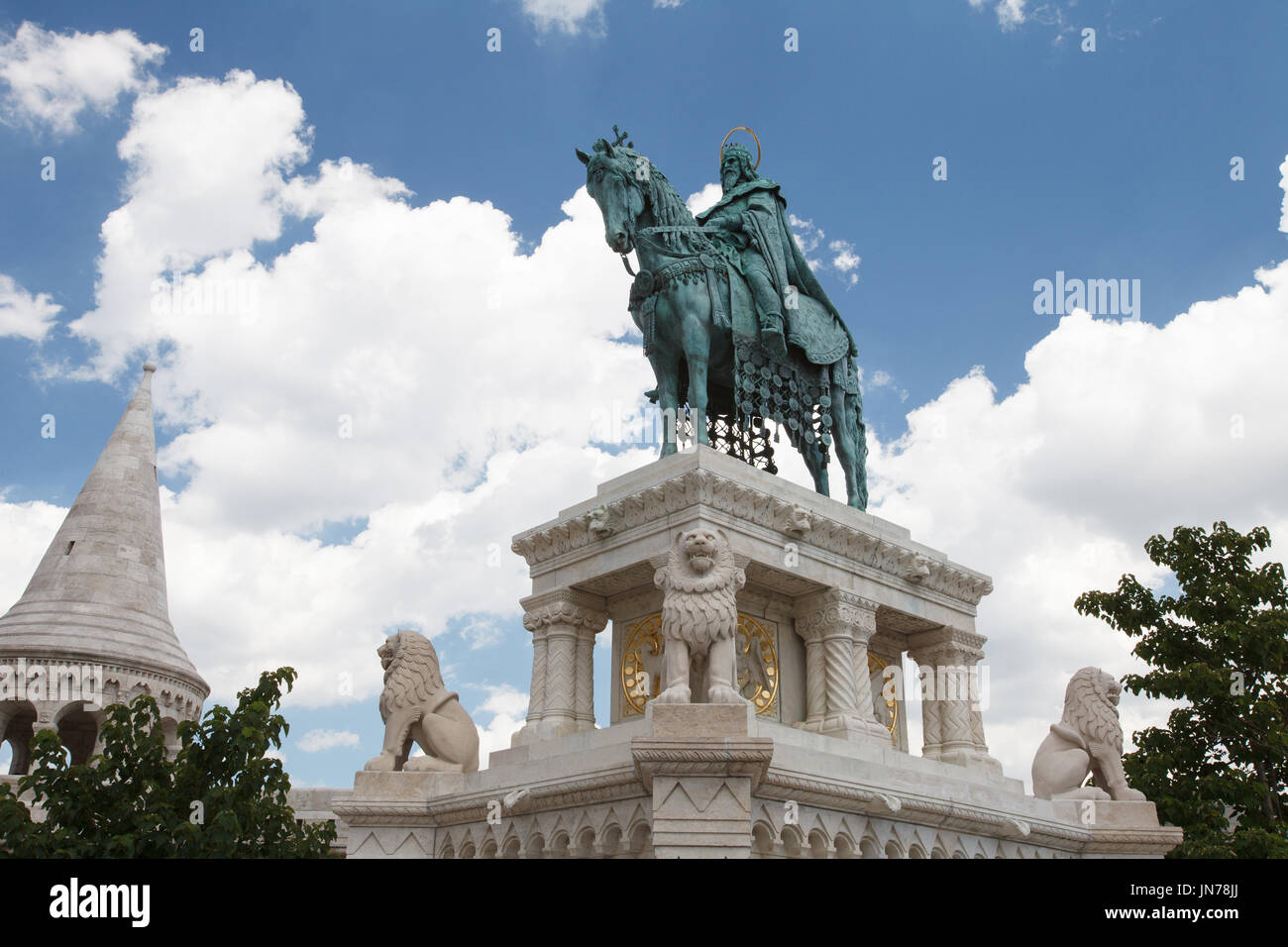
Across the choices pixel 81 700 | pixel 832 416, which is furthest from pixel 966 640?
pixel 81 700

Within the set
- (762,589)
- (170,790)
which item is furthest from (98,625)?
(762,589)

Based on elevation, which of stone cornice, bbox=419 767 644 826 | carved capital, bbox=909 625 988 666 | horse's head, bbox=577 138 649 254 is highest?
horse's head, bbox=577 138 649 254

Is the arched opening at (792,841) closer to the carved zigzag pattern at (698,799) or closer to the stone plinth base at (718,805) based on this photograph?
the stone plinth base at (718,805)

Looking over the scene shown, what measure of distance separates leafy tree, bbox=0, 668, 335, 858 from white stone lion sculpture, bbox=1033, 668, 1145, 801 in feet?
34.8

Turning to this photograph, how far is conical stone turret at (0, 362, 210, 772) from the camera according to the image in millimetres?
35812

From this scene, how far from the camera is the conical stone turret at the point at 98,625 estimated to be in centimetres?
3581

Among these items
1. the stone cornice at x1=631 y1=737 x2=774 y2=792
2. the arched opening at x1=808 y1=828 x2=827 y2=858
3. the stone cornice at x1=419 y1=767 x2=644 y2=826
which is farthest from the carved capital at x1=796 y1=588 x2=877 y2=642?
the stone cornice at x1=631 y1=737 x2=774 y2=792

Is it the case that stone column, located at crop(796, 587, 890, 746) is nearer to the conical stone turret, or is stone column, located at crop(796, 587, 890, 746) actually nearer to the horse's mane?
the horse's mane

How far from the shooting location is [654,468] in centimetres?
1423

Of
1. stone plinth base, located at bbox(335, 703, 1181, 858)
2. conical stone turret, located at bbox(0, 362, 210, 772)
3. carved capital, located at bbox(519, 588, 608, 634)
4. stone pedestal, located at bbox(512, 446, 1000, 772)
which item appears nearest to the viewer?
stone plinth base, located at bbox(335, 703, 1181, 858)

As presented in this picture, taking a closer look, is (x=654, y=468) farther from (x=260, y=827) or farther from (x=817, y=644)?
(x=260, y=827)

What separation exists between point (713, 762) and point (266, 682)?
34.1 feet

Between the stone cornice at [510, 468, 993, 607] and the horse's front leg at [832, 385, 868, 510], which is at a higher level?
the horse's front leg at [832, 385, 868, 510]

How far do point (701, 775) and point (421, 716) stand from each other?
452 cm
